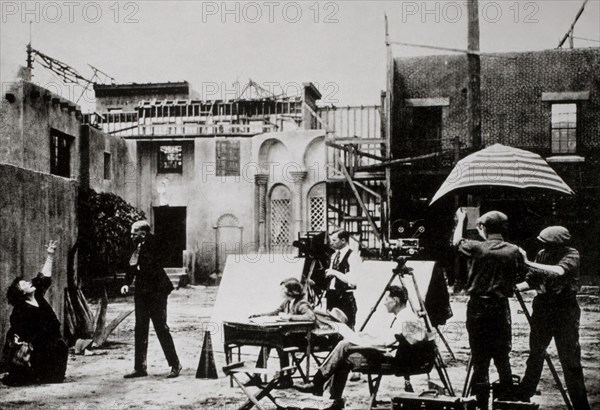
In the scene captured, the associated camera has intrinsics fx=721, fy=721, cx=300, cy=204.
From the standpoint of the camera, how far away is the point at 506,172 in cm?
601

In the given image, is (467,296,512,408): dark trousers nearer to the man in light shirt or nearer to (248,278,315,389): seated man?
(248,278,315,389): seated man

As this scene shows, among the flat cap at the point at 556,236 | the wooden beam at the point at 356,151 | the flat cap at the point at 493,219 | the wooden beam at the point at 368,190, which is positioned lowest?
the flat cap at the point at 556,236

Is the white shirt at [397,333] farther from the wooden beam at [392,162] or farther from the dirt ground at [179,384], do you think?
the wooden beam at [392,162]

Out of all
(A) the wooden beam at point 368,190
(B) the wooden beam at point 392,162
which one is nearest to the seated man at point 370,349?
(B) the wooden beam at point 392,162

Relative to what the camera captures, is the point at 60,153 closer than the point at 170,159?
Yes

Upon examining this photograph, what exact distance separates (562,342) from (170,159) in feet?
55.2

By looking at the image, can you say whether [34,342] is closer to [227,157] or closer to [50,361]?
[50,361]

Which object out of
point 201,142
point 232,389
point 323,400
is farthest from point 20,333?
point 201,142

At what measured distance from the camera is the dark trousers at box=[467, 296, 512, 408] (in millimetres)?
5316

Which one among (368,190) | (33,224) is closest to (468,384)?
(33,224)

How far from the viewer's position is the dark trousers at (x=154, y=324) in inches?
293

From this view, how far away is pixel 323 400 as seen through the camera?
5.60m

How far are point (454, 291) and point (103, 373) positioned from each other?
828 centimetres

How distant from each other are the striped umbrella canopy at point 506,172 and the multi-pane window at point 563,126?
9993mm
